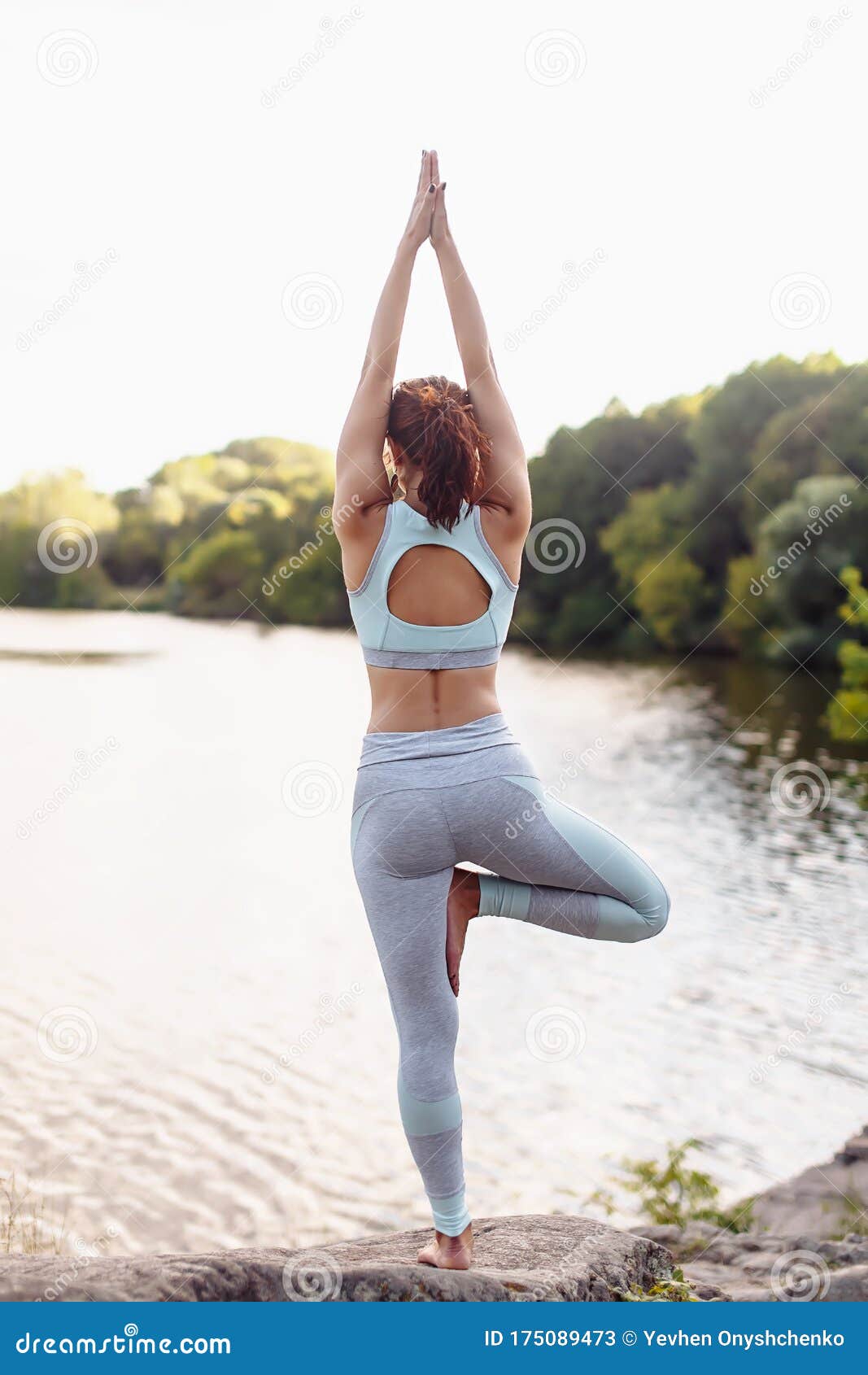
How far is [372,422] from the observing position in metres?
2.84

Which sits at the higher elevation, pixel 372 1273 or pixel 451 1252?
pixel 372 1273

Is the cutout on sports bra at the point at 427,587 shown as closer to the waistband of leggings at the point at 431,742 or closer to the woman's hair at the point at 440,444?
the woman's hair at the point at 440,444

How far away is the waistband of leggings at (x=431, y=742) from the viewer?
278 centimetres

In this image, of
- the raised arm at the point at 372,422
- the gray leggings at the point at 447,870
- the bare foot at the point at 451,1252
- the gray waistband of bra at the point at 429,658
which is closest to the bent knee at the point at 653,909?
the gray leggings at the point at 447,870

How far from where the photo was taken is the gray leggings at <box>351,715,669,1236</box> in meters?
2.76

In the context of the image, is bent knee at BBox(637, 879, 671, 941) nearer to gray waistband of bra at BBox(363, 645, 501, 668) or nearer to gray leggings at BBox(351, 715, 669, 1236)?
gray leggings at BBox(351, 715, 669, 1236)

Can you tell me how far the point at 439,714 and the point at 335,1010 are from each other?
7.17 meters

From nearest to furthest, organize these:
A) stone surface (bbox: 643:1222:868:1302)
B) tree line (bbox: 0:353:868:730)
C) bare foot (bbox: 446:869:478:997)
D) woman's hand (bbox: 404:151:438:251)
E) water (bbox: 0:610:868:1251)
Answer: bare foot (bbox: 446:869:478:997), woman's hand (bbox: 404:151:438:251), stone surface (bbox: 643:1222:868:1302), water (bbox: 0:610:868:1251), tree line (bbox: 0:353:868:730)

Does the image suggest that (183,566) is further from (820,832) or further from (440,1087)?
(440,1087)

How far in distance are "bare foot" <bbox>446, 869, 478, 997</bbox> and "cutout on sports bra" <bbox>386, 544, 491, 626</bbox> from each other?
24.4 inches

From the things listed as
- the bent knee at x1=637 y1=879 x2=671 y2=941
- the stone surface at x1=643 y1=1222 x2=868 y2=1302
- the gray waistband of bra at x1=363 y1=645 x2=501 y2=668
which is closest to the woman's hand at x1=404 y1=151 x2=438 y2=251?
the gray waistband of bra at x1=363 y1=645 x2=501 y2=668

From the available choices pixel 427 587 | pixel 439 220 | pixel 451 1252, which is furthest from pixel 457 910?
pixel 439 220

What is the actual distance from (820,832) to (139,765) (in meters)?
11.2

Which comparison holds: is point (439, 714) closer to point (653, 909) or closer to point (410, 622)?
point (410, 622)
